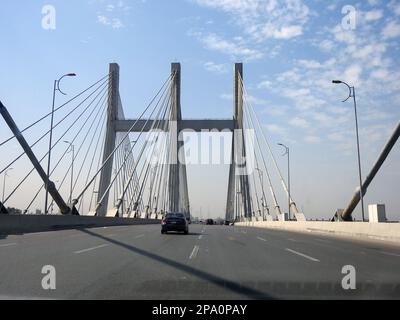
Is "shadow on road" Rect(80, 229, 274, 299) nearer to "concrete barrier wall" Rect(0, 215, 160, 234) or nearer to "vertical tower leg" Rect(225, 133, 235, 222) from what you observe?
"concrete barrier wall" Rect(0, 215, 160, 234)

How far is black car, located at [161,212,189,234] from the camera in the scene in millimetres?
30281

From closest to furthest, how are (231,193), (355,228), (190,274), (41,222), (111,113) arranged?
(190,274), (41,222), (355,228), (111,113), (231,193)

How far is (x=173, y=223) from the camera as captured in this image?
30.4 meters

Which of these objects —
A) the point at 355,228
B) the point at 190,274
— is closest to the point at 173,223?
the point at 355,228

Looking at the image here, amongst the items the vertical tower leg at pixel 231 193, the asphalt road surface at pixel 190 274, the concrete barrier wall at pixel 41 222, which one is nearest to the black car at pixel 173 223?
the concrete barrier wall at pixel 41 222

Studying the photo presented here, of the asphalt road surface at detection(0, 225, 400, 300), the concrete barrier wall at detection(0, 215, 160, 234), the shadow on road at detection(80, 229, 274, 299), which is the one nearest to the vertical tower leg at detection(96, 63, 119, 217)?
the concrete barrier wall at detection(0, 215, 160, 234)

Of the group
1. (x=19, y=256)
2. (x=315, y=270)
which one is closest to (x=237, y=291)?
(x=315, y=270)

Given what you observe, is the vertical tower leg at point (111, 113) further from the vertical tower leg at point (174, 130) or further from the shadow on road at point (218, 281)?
the shadow on road at point (218, 281)

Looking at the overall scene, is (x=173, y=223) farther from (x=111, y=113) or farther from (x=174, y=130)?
(x=174, y=130)

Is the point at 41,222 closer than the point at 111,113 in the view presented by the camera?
Yes

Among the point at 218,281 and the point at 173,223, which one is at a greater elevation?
the point at 173,223

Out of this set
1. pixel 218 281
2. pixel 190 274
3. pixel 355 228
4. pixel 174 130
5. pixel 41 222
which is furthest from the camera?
pixel 174 130
